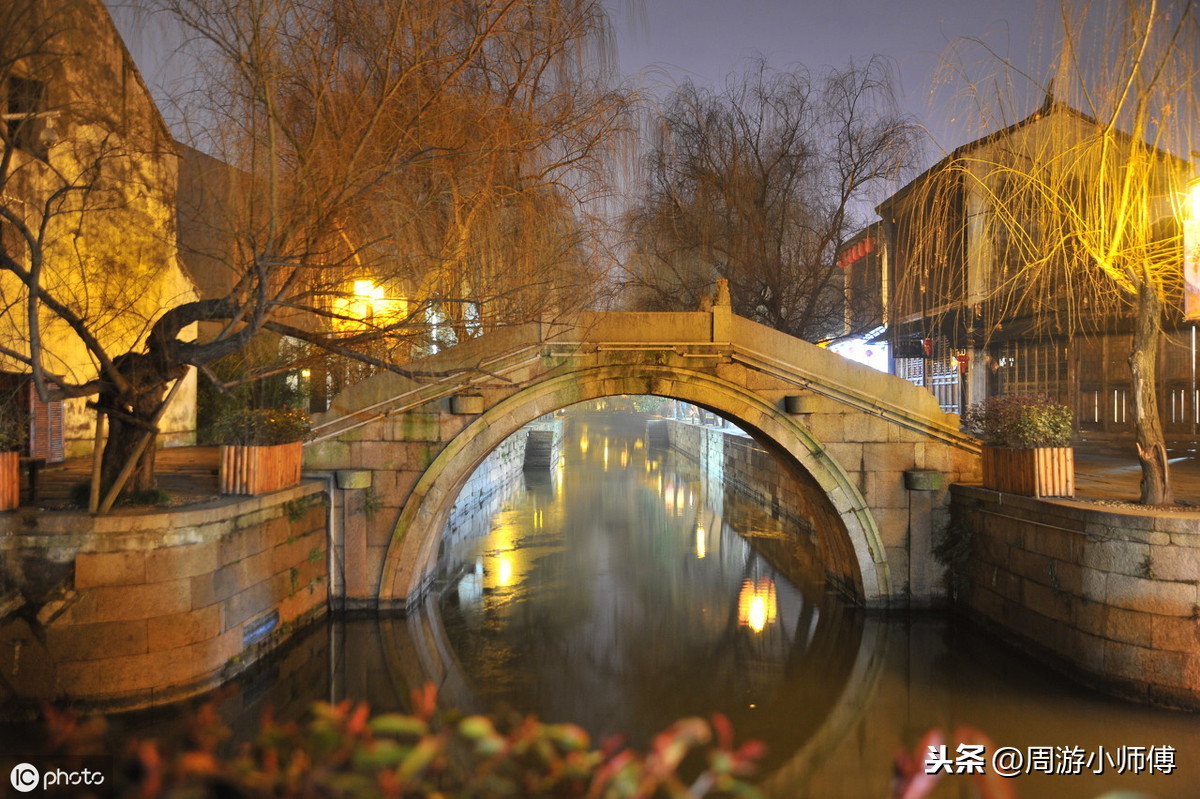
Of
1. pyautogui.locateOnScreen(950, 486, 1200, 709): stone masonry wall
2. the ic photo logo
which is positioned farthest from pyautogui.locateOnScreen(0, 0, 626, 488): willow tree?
pyautogui.locateOnScreen(950, 486, 1200, 709): stone masonry wall

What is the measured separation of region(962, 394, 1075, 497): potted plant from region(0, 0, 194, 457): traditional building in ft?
23.6

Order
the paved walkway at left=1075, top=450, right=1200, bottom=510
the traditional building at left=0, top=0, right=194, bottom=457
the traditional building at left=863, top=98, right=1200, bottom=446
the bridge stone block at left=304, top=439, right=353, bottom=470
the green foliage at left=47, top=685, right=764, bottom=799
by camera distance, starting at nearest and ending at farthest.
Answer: the green foliage at left=47, top=685, right=764, bottom=799
the traditional building at left=0, top=0, right=194, bottom=457
the traditional building at left=863, top=98, right=1200, bottom=446
the paved walkway at left=1075, top=450, right=1200, bottom=510
the bridge stone block at left=304, top=439, right=353, bottom=470

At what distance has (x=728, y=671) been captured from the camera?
25.6 ft

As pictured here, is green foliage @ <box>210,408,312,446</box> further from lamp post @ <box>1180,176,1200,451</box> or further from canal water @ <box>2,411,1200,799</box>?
lamp post @ <box>1180,176,1200,451</box>

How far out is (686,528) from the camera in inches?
637

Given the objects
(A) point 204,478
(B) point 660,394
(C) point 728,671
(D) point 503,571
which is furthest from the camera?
(D) point 503,571

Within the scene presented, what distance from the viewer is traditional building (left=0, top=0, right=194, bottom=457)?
564 centimetres

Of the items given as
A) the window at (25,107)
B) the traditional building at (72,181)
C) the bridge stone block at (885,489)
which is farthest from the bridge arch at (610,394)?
the window at (25,107)

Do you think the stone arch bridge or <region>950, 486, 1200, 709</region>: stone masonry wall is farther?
the stone arch bridge

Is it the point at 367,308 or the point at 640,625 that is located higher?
the point at 367,308

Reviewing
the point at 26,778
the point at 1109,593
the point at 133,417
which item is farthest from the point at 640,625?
the point at 26,778

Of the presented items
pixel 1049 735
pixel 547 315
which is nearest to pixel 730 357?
pixel 547 315

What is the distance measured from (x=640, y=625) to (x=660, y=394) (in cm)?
253

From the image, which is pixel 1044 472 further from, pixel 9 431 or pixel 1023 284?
pixel 9 431
